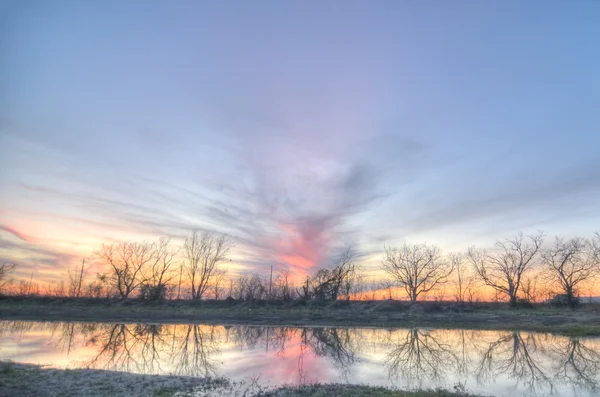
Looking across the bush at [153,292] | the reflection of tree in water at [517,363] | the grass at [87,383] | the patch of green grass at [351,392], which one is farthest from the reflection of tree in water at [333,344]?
the bush at [153,292]

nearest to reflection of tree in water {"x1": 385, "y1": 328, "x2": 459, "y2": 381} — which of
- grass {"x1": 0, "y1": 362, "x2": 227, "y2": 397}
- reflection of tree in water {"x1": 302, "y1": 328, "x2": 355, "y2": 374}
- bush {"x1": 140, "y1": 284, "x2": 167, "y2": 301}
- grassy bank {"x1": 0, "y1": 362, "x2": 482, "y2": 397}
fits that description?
reflection of tree in water {"x1": 302, "y1": 328, "x2": 355, "y2": 374}

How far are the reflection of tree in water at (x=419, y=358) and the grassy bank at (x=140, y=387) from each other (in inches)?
168

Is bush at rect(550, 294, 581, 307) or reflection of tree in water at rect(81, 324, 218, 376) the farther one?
bush at rect(550, 294, 581, 307)

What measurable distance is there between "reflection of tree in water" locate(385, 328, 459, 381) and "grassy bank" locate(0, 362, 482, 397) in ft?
14.0

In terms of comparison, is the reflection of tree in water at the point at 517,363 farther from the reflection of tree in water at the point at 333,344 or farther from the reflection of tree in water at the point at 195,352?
the reflection of tree in water at the point at 195,352

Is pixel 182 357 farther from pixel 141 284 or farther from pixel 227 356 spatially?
pixel 141 284

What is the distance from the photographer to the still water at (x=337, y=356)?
14.2 m

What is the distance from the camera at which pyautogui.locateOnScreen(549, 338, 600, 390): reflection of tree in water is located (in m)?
14.4

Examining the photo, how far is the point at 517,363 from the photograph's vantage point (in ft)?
58.5

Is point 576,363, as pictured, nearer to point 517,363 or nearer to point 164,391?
point 517,363

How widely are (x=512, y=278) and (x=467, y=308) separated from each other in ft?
44.1

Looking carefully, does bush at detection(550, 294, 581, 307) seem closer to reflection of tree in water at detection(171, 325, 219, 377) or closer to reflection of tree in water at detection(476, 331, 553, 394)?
reflection of tree in water at detection(476, 331, 553, 394)

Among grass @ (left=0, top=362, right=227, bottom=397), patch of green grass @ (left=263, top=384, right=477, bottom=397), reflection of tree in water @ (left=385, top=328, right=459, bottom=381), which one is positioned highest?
patch of green grass @ (left=263, top=384, right=477, bottom=397)

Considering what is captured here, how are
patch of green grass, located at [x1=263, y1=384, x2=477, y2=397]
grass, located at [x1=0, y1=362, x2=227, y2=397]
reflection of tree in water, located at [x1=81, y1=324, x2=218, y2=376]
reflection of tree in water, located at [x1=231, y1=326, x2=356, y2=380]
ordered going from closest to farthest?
patch of green grass, located at [x1=263, y1=384, x2=477, y2=397], grass, located at [x1=0, y1=362, x2=227, y2=397], reflection of tree in water, located at [x1=81, y1=324, x2=218, y2=376], reflection of tree in water, located at [x1=231, y1=326, x2=356, y2=380]
